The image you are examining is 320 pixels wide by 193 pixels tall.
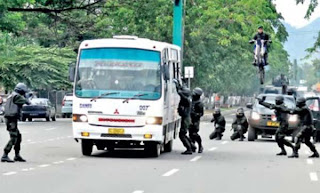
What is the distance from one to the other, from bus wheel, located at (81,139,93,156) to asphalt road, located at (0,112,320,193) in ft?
0.96

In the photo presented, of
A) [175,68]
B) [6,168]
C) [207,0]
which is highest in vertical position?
[207,0]

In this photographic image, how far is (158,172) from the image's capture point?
2019cm

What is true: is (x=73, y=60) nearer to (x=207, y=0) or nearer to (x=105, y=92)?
(x=207, y=0)

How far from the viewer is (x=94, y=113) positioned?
24.7 meters

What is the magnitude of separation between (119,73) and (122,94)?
642 millimetres

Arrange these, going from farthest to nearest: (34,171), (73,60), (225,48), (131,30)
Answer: (73,60) → (225,48) → (131,30) → (34,171)

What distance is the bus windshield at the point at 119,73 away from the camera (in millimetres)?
24906

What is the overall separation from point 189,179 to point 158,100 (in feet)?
21.3

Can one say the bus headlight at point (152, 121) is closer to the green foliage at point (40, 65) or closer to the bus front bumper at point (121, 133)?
the bus front bumper at point (121, 133)

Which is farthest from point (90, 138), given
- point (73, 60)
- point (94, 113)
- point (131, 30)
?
point (73, 60)

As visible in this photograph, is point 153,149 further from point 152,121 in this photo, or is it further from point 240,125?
point 240,125

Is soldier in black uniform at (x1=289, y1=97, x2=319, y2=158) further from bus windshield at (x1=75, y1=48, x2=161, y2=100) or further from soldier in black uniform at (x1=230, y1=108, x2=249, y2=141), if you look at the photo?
soldier in black uniform at (x1=230, y1=108, x2=249, y2=141)

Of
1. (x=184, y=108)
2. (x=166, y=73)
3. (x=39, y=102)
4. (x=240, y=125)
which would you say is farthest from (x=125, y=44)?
(x=39, y=102)

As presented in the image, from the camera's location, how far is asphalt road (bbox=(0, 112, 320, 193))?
1662 centimetres
